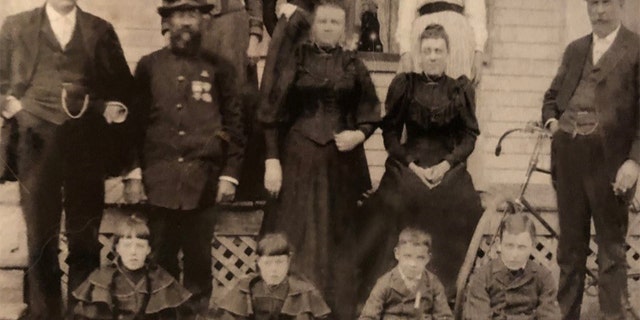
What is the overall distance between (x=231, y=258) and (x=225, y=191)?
18cm

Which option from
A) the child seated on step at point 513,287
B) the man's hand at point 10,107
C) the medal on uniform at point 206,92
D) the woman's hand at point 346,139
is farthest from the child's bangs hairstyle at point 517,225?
the man's hand at point 10,107

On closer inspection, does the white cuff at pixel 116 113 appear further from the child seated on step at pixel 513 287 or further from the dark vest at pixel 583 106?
the dark vest at pixel 583 106

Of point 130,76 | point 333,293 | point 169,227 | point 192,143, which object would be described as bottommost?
point 333,293

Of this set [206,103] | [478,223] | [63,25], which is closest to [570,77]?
[478,223]

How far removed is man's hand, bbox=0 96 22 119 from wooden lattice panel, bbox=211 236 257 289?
0.61 meters

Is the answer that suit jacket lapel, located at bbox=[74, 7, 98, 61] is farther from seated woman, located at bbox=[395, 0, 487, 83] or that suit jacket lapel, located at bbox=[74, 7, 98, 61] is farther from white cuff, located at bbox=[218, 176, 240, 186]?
seated woman, located at bbox=[395, 0, 487, 83]

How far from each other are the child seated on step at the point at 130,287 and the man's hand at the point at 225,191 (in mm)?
209

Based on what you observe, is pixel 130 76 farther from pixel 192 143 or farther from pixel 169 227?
pixel 169 227

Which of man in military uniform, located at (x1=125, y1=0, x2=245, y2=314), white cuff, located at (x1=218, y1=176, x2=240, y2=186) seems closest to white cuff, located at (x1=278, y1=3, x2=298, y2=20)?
man in military uniform, located at (x1=125, y1=0, x2=245, y2=314)

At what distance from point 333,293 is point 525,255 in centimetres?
54

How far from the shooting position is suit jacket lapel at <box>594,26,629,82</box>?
2.64 m

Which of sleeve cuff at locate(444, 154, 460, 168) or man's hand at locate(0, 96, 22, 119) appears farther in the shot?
sleeve cuff at locate(444, 154, 460, 168)

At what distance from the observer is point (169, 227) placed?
8.13ft

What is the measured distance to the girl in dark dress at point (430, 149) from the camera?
2570 mm
